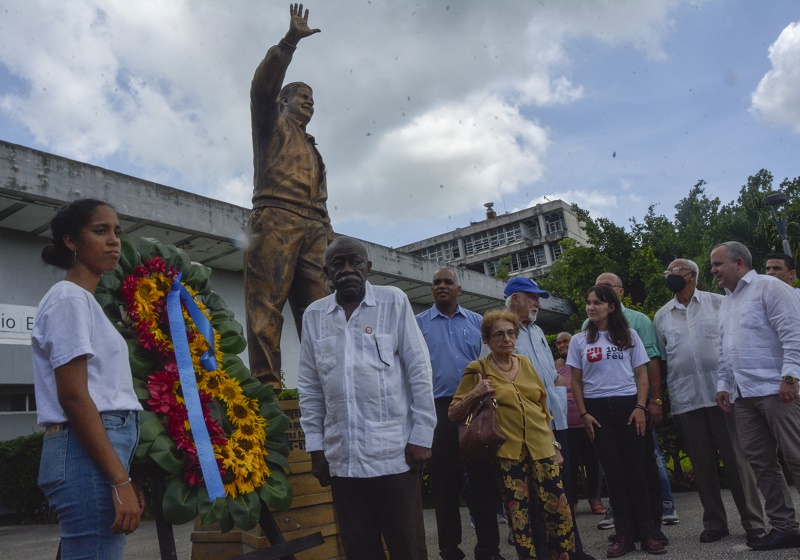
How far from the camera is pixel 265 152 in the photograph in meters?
5.13

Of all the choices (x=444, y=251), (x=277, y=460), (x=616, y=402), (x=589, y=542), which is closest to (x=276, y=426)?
(x=277, y=460)

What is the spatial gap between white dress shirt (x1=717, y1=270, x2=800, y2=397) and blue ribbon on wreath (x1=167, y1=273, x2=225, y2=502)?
10.5ft

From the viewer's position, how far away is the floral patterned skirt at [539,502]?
147 inches

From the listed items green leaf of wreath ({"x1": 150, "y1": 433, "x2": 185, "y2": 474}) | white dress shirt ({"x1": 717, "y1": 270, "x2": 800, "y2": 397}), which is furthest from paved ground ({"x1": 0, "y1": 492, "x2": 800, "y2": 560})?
green leaf of wreath ({"x1": 150, "y1": 433, "x2": 185, "y2": 474})

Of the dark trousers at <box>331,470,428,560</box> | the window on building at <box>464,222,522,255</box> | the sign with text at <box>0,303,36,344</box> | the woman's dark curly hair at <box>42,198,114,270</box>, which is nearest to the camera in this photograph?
the woman's dark curly hair at <box>42,198,114,270</box>

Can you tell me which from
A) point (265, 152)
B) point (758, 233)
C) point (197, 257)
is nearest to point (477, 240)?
point (758, 233)

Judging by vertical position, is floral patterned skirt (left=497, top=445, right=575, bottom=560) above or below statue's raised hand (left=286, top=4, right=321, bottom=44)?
below

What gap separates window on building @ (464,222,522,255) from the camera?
64.4m

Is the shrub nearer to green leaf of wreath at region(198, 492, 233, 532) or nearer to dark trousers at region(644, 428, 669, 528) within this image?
green leaf of wreath at region(198, 492, 233, 532)

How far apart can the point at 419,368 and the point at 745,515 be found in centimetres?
282

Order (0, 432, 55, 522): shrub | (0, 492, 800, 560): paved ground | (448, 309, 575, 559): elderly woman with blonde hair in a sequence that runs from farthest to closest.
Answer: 1. (0, 432, 55, 522): shrub
2. (0, 492, 800, 560): paved ground
3. (448, 309, 575, 559): elderly woman with blonde hair

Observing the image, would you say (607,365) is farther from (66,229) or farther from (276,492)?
(66,229)

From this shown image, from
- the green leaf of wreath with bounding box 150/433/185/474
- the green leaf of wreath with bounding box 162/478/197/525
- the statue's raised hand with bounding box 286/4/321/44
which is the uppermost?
the statue's raised hand with bounding box 286/4/321/44

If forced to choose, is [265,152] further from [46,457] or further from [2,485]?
[2,485]
